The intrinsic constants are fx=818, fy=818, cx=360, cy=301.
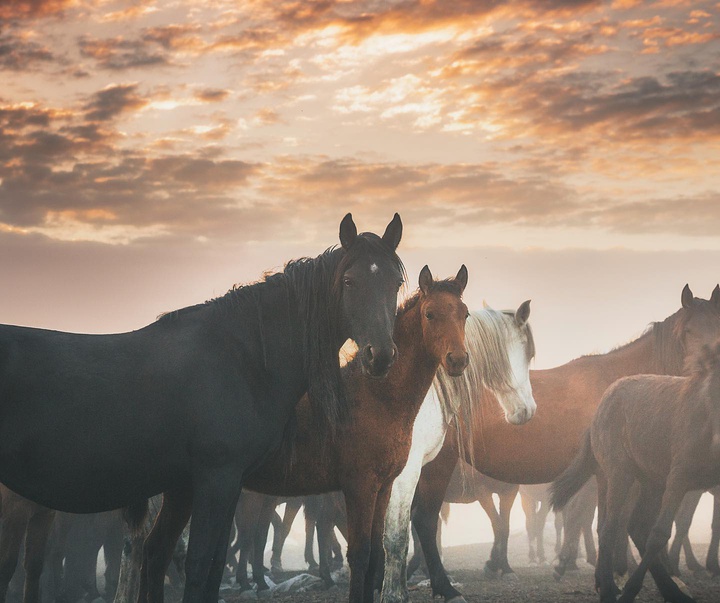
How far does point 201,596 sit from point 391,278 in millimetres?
2513

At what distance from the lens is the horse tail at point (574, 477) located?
10336mm

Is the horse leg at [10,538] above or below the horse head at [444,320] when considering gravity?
below

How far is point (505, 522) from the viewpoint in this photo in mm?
17000

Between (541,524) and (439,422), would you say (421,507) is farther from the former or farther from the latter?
(541,524)

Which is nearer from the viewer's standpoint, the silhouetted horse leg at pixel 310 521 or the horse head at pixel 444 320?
the horse head at pixel 444 320

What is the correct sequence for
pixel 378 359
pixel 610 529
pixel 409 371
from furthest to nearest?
pixel 610 529
pixel 409 371
pixel 378 359

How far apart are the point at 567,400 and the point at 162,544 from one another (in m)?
7.27

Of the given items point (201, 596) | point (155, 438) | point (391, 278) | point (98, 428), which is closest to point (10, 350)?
point (98, 428)

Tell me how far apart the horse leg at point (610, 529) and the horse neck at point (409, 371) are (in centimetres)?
331

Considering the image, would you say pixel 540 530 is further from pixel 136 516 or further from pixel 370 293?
pixel 370 293

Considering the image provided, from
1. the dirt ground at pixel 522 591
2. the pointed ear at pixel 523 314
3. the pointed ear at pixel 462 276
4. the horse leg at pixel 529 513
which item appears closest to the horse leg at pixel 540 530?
the horse leg at pixel 529 513

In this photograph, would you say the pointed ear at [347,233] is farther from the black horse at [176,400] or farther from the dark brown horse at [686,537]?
the dark brown horse at [686,537]

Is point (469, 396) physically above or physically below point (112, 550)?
above

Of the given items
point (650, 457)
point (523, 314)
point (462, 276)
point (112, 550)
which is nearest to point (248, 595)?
point (112, 550)
